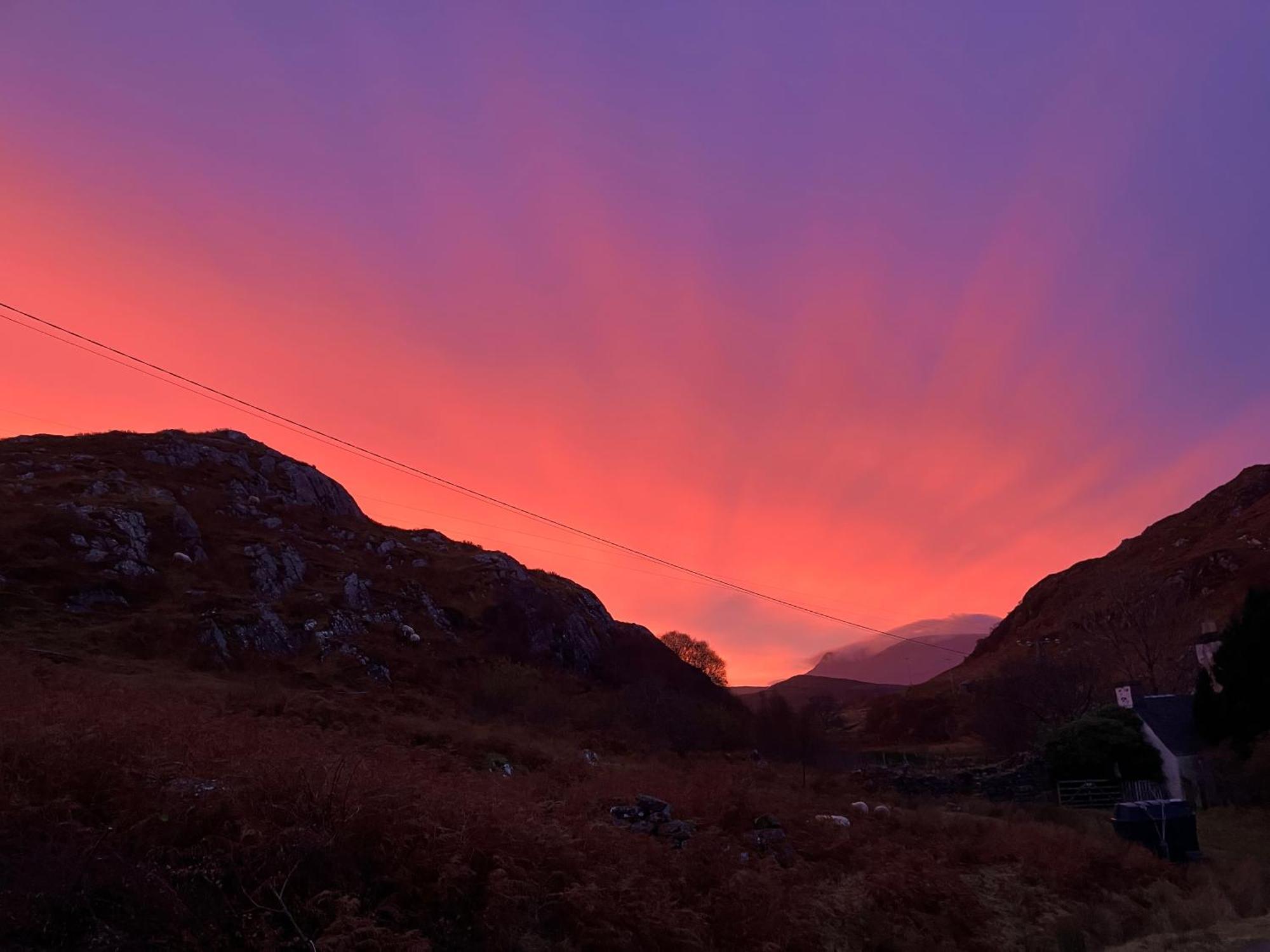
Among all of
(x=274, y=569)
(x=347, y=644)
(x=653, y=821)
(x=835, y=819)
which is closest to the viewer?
(x=653, y=821)

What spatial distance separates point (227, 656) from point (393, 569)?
97.0 feet

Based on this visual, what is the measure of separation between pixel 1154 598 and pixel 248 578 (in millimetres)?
88979

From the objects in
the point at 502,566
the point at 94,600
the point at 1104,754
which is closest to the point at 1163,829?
the point at 1104,754

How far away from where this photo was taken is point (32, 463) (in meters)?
60.7

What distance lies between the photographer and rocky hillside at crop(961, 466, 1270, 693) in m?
70.6

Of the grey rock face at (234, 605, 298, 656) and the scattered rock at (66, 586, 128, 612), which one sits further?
the grey rock face at (234, 605, 298, 656)

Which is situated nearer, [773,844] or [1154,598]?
[773,844]

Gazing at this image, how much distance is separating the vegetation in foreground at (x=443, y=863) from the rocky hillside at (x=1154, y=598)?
150 ft

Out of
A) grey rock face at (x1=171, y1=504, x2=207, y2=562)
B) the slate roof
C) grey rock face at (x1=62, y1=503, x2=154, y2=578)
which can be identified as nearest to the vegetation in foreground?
the slate roof

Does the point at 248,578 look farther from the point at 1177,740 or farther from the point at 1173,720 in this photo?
the point at 1173,720

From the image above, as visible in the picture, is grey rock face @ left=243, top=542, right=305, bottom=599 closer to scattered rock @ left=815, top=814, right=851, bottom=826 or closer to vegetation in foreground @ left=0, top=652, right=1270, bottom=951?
vegetation in foreground @ left=0, top=652, right=1270, bottom=951

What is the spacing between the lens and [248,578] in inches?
2119

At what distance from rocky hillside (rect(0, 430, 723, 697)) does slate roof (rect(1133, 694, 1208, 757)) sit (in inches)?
1438

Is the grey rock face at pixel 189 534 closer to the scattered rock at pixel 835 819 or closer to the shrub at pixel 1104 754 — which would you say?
the scattered rock at pixel 835 819
